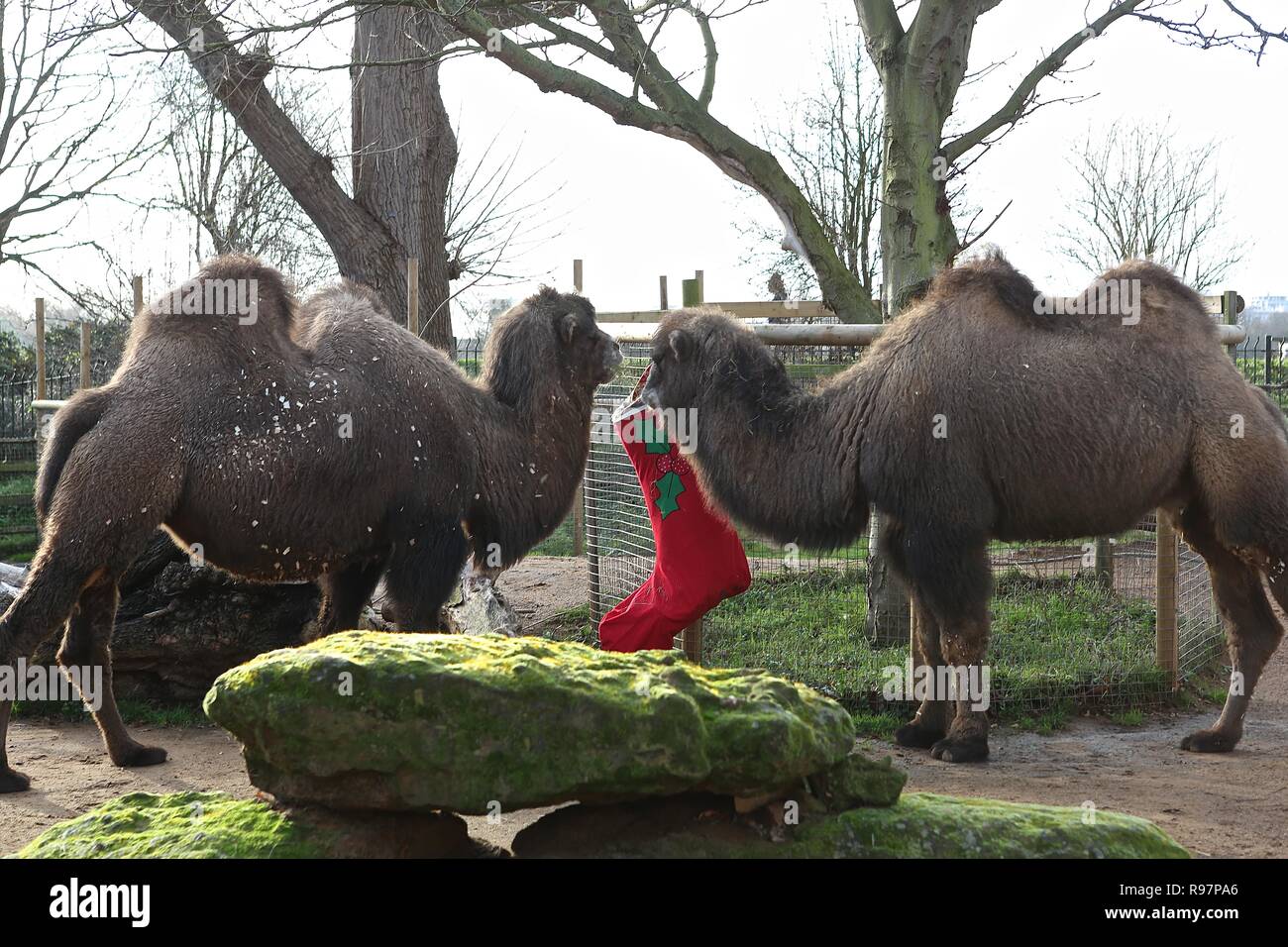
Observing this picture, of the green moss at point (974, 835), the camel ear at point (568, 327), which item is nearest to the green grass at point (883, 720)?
the camel ear at point (568, 327)

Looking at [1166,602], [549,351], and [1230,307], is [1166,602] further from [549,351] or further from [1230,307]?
[549,351]

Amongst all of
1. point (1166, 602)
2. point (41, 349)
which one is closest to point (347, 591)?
point (1166, 602)

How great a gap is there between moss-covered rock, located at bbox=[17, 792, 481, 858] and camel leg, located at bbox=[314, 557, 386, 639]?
8.12ft

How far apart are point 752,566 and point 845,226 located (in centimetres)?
1375

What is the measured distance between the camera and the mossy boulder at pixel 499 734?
11.4 ft

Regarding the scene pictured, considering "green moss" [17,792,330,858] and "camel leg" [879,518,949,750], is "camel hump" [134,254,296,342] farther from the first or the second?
"camel leg" [879,518,949,750]

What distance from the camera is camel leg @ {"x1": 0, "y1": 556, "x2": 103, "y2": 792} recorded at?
5.47 m

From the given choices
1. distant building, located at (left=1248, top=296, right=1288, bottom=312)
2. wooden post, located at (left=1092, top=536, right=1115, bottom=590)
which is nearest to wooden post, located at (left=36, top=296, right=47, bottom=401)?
wooden post, located at (left=1092, top=536, right=1115, bottom=590)

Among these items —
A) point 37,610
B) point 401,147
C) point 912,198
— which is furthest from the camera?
point 401,147

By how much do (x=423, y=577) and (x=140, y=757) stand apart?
1686 millimetres

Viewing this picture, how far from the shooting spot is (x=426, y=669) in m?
3.54

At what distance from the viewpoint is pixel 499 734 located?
3.49m

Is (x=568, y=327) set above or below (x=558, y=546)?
above
